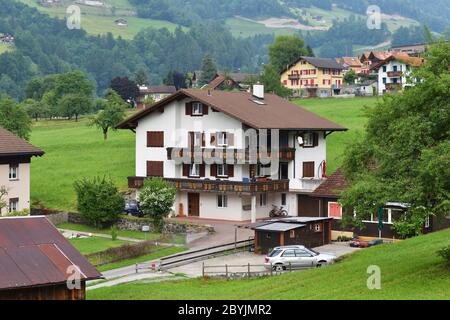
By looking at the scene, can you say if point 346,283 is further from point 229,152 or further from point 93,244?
point 229,152

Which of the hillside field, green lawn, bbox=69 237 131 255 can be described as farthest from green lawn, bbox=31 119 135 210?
green lawn, bbox=69 237 131 255

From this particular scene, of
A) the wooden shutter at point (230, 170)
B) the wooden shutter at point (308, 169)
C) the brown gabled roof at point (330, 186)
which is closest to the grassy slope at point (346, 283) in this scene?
the brown gabled roof at point (330, 186)

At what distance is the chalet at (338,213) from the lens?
175 feet

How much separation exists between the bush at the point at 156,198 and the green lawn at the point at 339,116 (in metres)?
11.9

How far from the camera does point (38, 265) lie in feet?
102

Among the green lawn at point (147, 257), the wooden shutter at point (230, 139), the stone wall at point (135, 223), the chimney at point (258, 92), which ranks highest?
the chimney at point (258, 92)

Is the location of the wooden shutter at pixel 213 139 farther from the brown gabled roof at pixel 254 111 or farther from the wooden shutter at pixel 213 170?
the brown gabled roof at pixel 254 111

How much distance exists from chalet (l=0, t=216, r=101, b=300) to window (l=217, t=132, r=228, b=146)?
3059 cm

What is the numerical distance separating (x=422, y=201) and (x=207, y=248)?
20606 mm

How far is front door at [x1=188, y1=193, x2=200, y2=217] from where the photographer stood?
6419 centimetres

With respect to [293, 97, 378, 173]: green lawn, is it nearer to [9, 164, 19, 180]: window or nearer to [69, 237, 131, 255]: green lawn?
[69, 237, 131, 255]: green lawn
